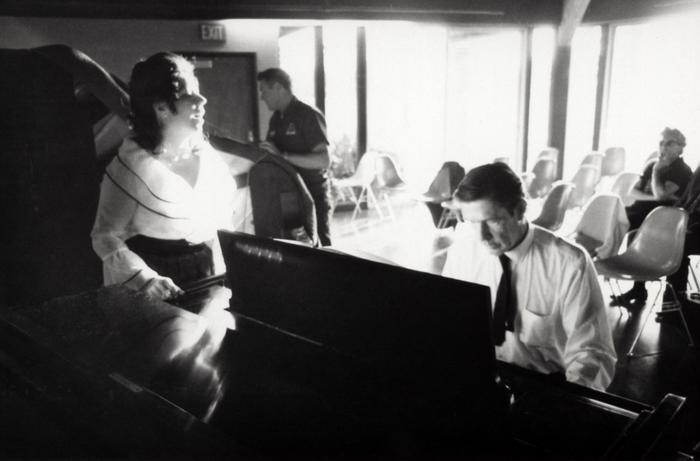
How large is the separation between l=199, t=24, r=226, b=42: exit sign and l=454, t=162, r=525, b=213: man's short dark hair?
21.4ft

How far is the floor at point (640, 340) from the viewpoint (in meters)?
3.35

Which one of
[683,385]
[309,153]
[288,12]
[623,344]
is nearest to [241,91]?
[288,12]

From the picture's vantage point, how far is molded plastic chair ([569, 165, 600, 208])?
6988mm

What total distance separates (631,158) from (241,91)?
6.75 m

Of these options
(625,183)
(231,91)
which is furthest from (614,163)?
(231,91)

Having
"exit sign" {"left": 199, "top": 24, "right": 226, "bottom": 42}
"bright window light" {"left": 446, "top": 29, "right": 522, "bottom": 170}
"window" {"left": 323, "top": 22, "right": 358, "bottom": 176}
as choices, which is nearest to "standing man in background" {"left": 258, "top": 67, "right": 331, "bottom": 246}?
"exit sign" {"left": 199, "top": 24, "right": 226, "bottom": 42}

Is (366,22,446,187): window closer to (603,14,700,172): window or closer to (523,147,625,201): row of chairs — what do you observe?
(523,147,625,201): row of chairs

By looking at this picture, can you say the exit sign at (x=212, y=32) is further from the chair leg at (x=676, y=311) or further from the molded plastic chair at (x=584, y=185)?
the chair leg at (x=676, y=311)

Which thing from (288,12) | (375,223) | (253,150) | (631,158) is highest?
(288,12)

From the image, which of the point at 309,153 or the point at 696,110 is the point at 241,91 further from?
the point at 696,110

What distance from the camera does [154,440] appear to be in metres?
1.14

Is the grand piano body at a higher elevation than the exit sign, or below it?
below

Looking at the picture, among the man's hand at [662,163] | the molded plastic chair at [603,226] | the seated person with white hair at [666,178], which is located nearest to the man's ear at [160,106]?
the molded plastic chair at [603,226]

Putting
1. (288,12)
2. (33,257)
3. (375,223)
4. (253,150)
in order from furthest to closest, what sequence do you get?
1. (375,223)
2. (288,12)
3. (33,257)
4. (253,150)
